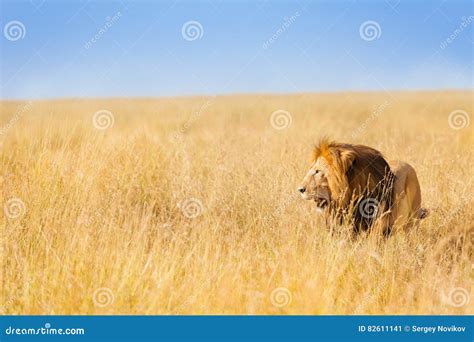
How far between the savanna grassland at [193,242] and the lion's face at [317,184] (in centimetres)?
33

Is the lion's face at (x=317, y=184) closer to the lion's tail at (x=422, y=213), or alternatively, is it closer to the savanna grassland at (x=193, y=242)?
the savanna grassland at (x=193, y=242)

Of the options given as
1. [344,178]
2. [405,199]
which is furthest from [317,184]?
[405,199]

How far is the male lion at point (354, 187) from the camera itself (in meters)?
5.16

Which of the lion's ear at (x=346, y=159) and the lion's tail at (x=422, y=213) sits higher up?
the lion's ear at (x=346, y=159)

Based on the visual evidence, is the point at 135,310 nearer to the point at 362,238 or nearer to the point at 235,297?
the point at 235,297

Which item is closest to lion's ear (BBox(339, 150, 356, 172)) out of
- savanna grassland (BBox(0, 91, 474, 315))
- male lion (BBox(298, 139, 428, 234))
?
male lion (BBox(298, 139, 428, 234))

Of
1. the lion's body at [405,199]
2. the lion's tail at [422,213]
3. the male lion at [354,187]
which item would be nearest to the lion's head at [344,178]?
the male lion at [354,187]

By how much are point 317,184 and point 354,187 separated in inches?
12.5

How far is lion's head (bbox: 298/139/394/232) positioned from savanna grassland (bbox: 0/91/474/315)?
320 millimetres

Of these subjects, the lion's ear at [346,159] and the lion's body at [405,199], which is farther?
the lion's body at [405,199]

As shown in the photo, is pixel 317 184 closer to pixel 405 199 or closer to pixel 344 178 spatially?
pixel 344 178

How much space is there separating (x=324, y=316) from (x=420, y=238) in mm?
1999

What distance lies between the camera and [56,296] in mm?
4406

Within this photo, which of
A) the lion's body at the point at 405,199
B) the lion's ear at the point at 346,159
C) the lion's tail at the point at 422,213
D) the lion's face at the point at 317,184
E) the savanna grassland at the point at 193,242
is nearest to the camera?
the savanna grassland at the point at 193,242
